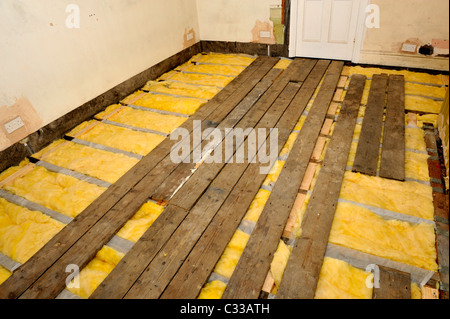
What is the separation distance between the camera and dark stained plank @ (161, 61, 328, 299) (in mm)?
1865

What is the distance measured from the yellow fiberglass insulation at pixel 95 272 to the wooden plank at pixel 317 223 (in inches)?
47.4

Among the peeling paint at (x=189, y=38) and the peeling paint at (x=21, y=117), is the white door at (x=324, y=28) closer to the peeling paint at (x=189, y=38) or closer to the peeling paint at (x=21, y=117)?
the peeling paint at (x=189, y=38)

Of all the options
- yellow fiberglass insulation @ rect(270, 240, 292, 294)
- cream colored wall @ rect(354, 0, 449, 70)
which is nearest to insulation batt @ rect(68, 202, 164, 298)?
yellow fiberglass insulation @ rect(270, 240, 292, 294)

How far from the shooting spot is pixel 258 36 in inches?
213

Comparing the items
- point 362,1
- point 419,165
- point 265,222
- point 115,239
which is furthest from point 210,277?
point 362,1

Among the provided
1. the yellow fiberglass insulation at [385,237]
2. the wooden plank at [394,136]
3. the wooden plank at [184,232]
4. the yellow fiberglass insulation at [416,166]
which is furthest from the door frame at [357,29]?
the yellow fiberglass insulation at [385,237]

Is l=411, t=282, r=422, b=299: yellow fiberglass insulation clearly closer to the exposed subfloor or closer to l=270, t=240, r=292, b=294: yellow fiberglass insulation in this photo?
the exposed subfloor

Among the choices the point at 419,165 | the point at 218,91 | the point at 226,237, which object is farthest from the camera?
the point at 218,91

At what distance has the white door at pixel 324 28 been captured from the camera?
4672 mm

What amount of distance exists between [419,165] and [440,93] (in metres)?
1.84

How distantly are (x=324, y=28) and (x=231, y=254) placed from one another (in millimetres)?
4419

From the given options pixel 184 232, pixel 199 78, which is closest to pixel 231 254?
pixel 184 232

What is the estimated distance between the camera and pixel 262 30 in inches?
210
